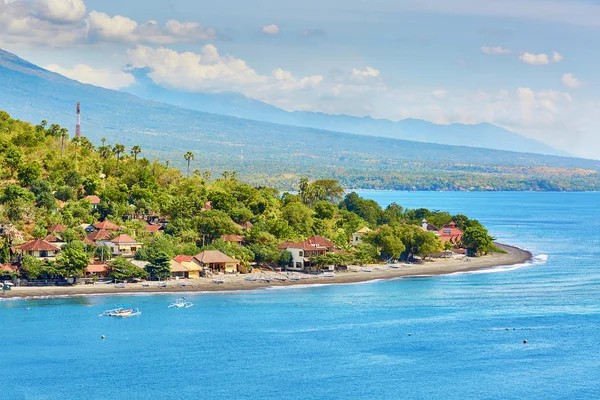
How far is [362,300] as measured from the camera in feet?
169

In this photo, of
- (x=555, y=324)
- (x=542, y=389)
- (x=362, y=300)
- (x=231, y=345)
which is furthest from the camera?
(x=362, y=300)

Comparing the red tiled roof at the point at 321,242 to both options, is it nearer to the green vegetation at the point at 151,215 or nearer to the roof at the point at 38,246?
the green vegetation at the point at 151,215

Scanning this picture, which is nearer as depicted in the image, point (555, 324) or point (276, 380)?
point (276, 380)

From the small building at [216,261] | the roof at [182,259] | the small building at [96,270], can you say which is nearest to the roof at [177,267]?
the roof at [182,259]

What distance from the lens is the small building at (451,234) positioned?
7500 centimetres

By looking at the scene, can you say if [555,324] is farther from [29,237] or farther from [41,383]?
[29,237]

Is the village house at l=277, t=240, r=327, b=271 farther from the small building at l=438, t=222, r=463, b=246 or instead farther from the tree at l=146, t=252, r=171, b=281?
the small building at l=438, t=222, r=463, b=246

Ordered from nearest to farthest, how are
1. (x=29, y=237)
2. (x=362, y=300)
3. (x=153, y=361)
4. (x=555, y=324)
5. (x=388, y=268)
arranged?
(x=153, y=361), (x=555, y=324), (x=362, y=300), (x=29, y=237), (x=388, y=268)

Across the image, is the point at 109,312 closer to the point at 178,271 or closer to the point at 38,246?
the point at 178,271

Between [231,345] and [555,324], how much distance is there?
16.9 m

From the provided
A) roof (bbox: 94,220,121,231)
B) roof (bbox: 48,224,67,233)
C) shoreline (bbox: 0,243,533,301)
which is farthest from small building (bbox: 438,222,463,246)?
roof (bbox: 48,224,67,233)

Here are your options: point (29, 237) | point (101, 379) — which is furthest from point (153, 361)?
point (29, 237)

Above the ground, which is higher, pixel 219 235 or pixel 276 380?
pixel 219 235

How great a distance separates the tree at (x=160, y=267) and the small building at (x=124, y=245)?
3.99 meters
